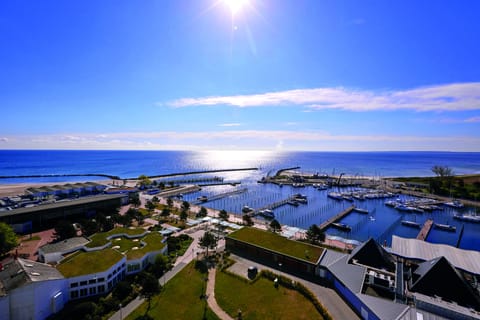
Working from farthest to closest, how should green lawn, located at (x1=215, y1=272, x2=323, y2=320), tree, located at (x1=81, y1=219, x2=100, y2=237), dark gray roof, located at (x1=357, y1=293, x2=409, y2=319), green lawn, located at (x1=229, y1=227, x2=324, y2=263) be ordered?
1. tree, located at (x1=81, y1=219, x2=100, y2=237)
2. green lawn, located at (x1=229, y1=227, x2=324, y2=263)
3. green lawn, located at (x1=215, y1=272, x2=323, y2=320)
4. dark gray roof, located at (x1=357, y1=293, x2=409, y2=319)

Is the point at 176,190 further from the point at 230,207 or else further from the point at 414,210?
the point at 414,210

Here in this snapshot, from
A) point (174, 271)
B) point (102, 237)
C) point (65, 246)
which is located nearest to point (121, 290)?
point (174, 271)

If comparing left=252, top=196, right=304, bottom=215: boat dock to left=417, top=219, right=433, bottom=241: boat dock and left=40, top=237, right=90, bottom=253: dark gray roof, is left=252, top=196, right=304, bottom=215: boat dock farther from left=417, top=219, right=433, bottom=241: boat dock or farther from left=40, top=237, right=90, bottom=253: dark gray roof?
left=40, top=237, right=90, bottom=253: dark gray roof

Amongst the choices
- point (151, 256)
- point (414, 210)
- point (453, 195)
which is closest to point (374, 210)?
point (414, 210)

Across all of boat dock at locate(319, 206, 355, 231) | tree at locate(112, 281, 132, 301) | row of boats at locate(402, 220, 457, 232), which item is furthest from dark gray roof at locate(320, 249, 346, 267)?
row of boats at locate(402, 220, 457, 232)

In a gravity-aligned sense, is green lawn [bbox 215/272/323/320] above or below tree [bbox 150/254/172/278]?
below

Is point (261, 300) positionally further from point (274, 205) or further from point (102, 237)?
point (274, 205)
